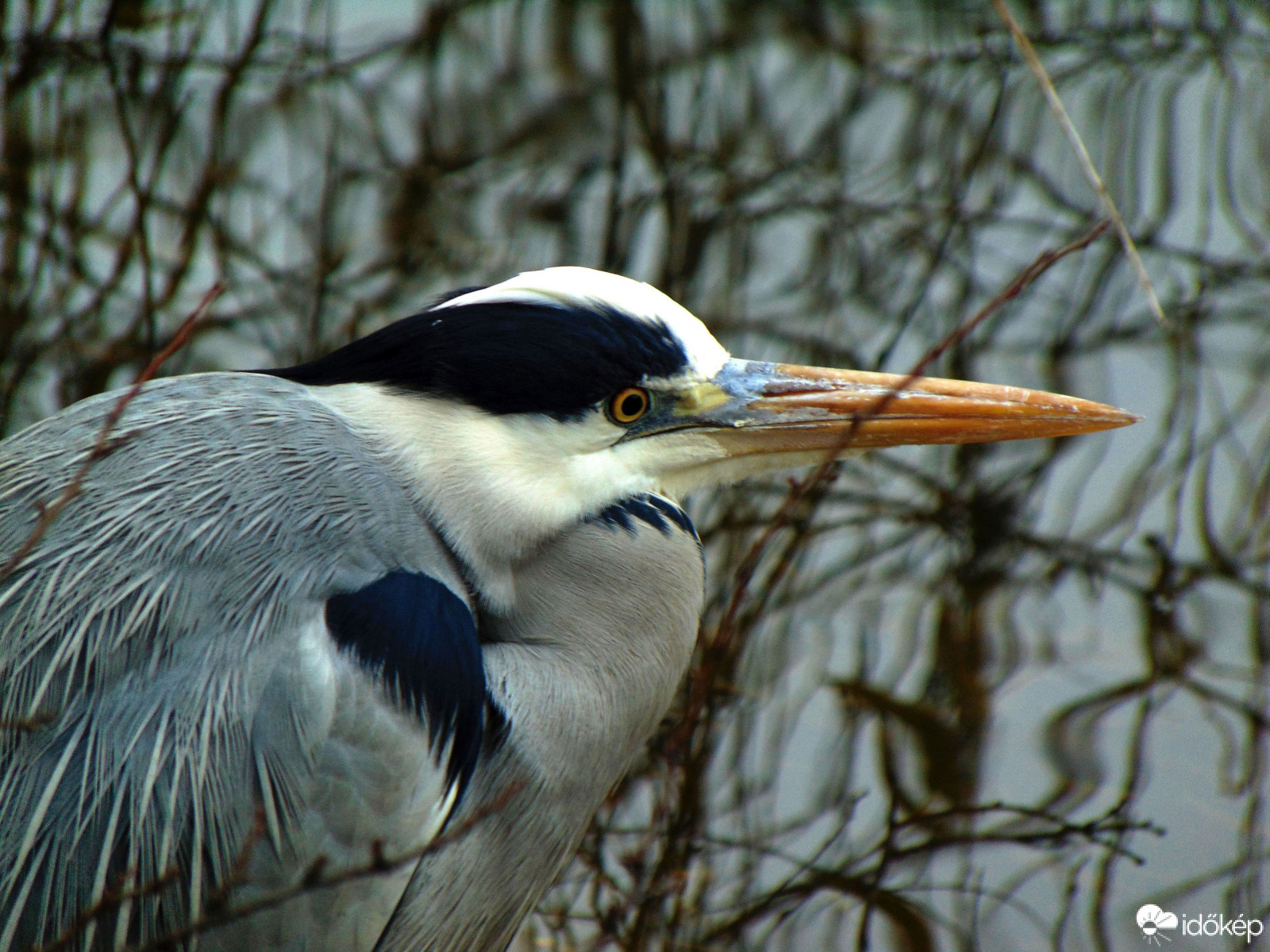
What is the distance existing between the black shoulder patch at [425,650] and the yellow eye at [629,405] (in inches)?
14.8

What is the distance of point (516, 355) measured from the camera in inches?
74.0

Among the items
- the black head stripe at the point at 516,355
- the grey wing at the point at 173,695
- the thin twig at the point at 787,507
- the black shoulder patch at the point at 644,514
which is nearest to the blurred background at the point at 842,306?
the thin twig at the point at 787,507

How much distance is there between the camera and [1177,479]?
147 inches

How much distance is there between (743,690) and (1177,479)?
152cm

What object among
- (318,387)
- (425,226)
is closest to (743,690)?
(318,387)

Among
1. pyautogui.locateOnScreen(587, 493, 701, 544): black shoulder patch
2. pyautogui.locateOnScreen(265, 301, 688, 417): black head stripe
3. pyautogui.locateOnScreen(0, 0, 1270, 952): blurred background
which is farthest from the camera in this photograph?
pyautogui.locateOnScreen(0, 0, 1270, 952): blurred background

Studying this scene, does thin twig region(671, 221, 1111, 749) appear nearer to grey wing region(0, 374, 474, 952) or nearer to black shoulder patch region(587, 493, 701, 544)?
black shoulder patch region(587, 493, 701, 544)

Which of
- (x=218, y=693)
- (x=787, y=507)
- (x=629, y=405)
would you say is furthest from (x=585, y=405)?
(x=218, y=693)

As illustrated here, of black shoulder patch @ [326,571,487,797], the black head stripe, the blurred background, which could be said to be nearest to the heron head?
the black head stripe

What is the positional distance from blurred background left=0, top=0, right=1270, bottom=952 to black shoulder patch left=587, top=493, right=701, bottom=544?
22 centimetres

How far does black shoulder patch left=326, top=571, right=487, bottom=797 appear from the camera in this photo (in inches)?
67.2

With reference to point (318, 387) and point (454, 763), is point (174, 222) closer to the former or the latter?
point (318, 387)

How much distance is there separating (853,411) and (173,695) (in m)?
1.09

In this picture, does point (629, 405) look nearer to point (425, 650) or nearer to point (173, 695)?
point (425, 650)
